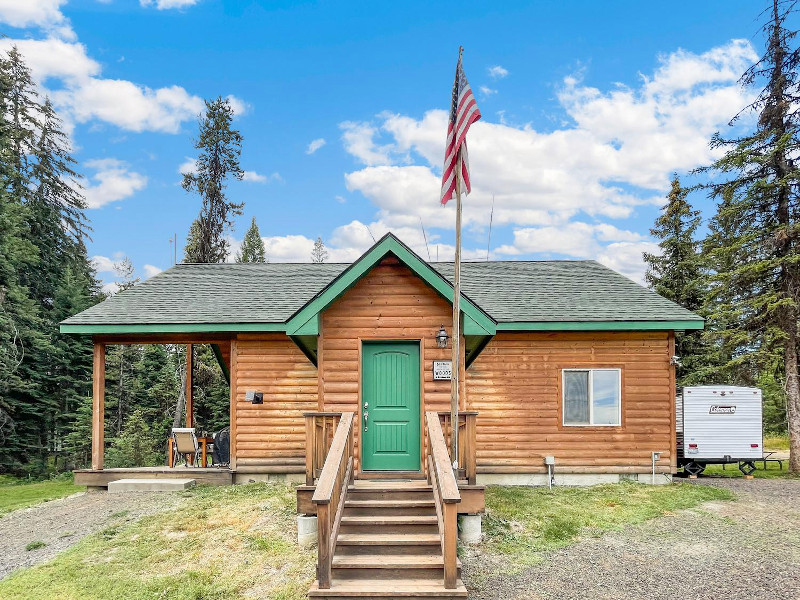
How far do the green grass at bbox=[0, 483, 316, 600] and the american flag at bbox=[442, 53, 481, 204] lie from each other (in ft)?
15.0

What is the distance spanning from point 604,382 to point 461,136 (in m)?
7.03

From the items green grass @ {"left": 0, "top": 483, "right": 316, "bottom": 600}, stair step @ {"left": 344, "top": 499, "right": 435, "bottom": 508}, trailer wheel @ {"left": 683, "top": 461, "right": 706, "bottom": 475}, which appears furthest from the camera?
trailer wheel @ {"left": 683, "top": 461, "right": 706, "bottom": 475}

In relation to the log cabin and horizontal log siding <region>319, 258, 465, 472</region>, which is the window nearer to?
the log cabin

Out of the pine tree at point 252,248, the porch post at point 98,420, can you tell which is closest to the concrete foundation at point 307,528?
the porch post at point 98,420

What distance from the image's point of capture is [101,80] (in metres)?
28.6

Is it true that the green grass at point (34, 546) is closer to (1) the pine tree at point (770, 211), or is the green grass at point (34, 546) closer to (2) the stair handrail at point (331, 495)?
(2) the stair handrail at point (331, 495)

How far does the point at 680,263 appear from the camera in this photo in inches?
915

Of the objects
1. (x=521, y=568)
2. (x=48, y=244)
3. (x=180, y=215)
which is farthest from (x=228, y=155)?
(x=521, y=568)

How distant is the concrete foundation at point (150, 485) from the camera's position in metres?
11.2

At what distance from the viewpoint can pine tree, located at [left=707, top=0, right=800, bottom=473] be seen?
1480 centimetres

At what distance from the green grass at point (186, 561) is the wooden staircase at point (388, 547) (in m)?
0.46

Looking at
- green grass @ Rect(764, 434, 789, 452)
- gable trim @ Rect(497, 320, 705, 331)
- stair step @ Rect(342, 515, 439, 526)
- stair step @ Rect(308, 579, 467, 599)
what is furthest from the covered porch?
green grass @ Rect(764, 434, 789, 452)

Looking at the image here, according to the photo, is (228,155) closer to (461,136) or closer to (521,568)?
(461,136)

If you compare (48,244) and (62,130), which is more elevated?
(62,130)
